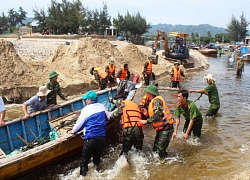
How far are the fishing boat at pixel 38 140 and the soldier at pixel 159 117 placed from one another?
154cm

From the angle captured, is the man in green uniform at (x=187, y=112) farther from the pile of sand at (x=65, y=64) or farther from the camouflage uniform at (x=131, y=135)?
the pile of sand at (x=65, y=64)

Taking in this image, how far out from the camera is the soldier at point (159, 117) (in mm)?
5543

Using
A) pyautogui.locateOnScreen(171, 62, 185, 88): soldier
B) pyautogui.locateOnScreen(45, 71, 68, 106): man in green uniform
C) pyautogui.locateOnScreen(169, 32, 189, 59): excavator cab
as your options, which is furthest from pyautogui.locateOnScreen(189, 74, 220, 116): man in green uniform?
pyautogui.locateOnScreen(169, 32, 189, 59): excavator cab

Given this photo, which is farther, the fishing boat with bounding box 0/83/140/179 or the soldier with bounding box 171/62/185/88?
the soldier with bounding box 171/62/185/88

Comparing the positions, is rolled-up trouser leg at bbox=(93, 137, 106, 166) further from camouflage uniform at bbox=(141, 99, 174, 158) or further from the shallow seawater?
camouflage uniform at bbox=(141, 99, 174, 158)

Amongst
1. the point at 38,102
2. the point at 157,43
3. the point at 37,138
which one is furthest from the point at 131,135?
the point at 157,43

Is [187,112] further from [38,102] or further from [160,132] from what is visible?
[38,102]

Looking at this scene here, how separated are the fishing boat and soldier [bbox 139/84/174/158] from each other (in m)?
1.54

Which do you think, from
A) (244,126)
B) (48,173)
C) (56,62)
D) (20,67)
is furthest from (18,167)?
(56,62)

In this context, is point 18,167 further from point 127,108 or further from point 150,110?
point 150,110

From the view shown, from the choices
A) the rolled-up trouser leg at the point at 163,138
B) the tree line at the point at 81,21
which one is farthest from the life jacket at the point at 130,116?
the tree line at the point at 81,21

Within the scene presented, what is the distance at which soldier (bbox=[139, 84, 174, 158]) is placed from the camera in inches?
218

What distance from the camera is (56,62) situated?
17.6 metres

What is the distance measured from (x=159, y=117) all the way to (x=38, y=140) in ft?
10.0
